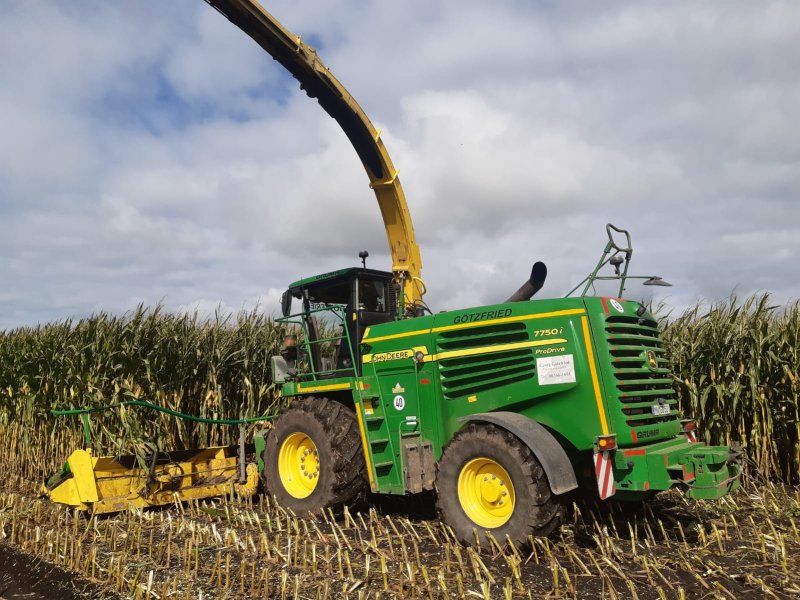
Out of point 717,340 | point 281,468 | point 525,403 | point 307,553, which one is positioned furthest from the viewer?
point 717,340

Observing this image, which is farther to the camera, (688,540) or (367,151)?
(367,151)

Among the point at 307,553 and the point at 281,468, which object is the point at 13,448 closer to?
the point at 281,468

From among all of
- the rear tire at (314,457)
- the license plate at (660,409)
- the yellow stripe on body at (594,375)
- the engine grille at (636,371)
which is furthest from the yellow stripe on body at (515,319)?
the rear tire at (314,457)

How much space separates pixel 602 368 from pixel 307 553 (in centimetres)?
279

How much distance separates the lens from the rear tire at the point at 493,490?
15.7ft

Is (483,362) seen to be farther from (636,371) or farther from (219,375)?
(219,375)

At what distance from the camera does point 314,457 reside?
6840 millimetres

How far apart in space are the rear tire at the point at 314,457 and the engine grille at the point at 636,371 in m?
2.70

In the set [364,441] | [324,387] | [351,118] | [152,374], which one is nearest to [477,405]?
[364,441]

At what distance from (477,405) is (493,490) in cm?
79

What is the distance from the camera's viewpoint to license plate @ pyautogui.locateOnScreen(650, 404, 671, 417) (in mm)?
5465

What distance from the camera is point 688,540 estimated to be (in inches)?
210

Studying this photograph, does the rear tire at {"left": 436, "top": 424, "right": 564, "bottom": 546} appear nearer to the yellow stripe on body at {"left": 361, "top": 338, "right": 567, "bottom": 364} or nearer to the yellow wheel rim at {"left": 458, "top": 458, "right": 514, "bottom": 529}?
the yellow wheel rim at {"left": 458, "top": 458, "right": 514, "bottom": 529}

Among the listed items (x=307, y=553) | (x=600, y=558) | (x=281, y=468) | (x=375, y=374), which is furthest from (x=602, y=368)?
(x=281, y=468)
